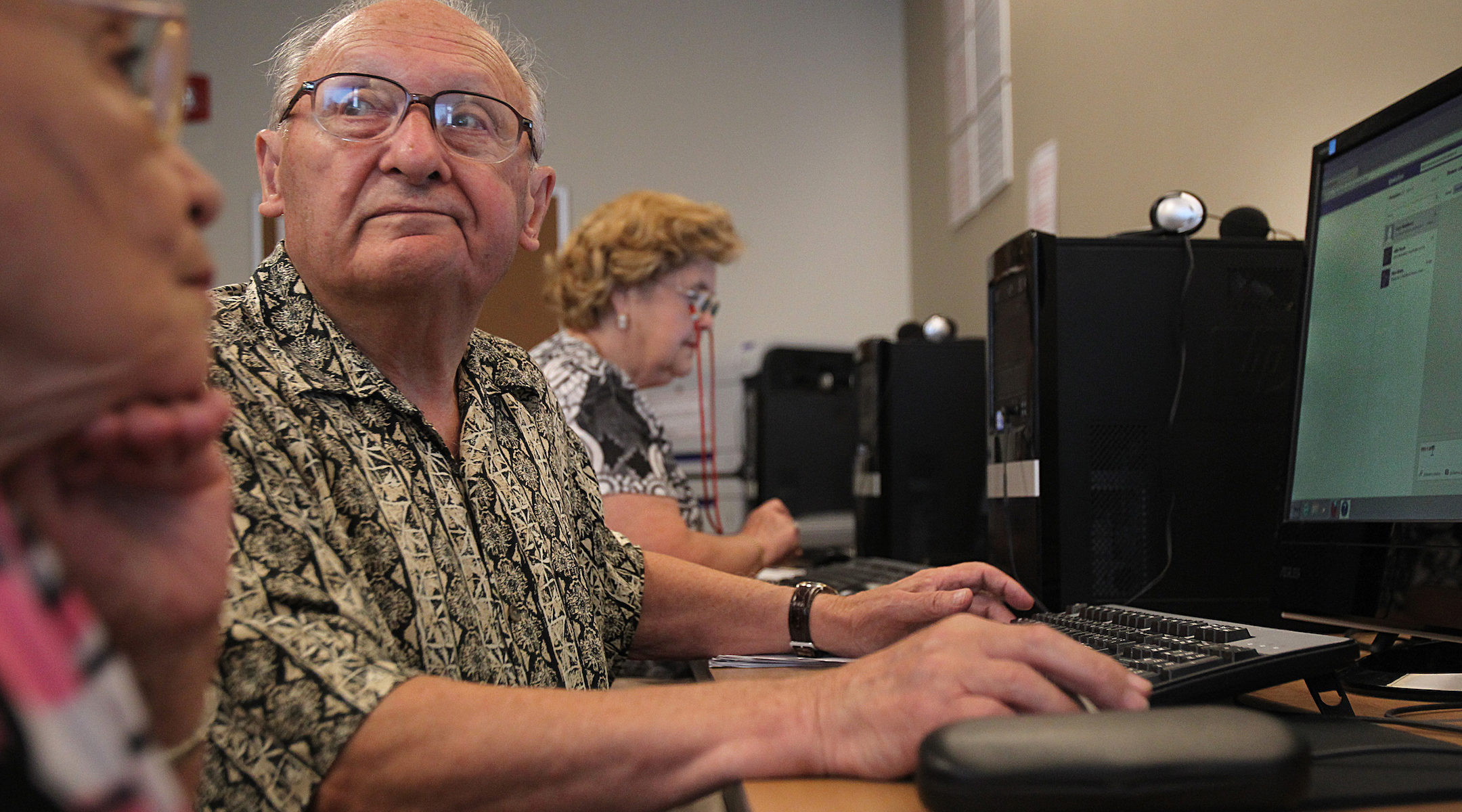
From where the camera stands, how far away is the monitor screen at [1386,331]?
80 centimetres

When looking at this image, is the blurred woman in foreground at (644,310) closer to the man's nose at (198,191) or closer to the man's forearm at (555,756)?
the man's forearm at (555,756)

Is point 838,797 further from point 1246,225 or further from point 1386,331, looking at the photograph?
point 1246,225

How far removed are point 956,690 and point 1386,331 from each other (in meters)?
0.56

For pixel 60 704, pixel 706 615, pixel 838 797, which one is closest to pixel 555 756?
pixel 838 797

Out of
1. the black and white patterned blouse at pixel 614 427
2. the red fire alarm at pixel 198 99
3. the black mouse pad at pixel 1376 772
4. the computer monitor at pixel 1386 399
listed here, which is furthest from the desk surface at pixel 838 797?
the red fire alarm at pixel 198 99

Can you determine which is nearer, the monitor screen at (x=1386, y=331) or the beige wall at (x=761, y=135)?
the monitor screen at (x=1386, y=331)

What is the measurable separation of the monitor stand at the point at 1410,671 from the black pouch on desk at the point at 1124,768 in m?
0.42

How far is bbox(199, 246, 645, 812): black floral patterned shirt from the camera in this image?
0.63 meters

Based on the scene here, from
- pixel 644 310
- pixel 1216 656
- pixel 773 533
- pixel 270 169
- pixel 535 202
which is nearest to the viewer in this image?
pixel 1216 656

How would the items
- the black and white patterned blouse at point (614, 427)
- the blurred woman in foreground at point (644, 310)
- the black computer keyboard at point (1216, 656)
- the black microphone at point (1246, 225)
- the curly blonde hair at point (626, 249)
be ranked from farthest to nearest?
the curly blonde hair at point (626, 249), the blurred woman in foreground at point (644, 310), the black and white patterned blouse at point (614, 427), the black microphone at point (1246, 225), the black computer keyboard at point (1216, 656)

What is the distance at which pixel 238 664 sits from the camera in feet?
2.04

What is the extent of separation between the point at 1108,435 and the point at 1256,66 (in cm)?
79

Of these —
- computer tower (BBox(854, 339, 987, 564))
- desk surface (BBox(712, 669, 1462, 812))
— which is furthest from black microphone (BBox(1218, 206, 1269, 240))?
desk surface (BBox(712, 669, 1462, 812))

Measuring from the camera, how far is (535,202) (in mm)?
1253
